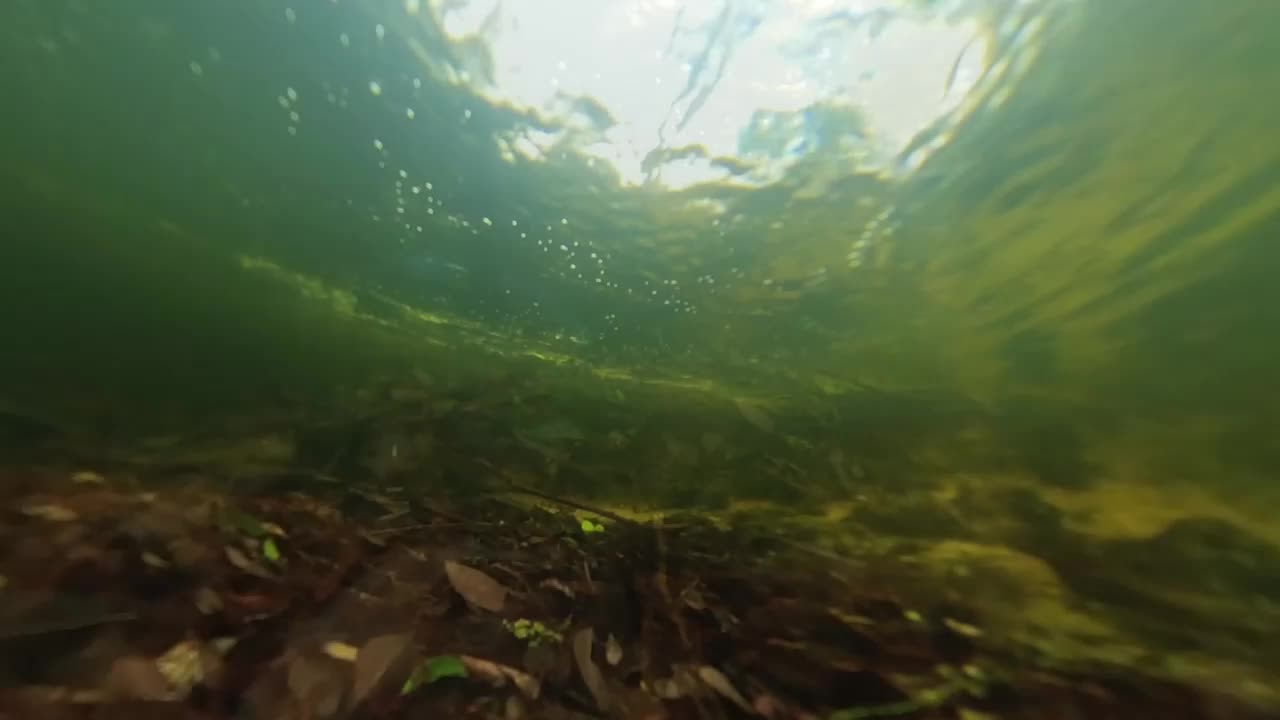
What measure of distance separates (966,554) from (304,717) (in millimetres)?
3887

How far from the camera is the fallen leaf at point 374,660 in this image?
156cm

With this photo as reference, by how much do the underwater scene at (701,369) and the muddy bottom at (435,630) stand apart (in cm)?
2

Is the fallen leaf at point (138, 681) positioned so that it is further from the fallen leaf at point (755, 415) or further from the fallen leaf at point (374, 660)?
the fallen leaf at point (755, 415)

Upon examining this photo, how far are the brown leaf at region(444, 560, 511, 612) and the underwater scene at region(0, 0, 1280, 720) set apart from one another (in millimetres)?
23

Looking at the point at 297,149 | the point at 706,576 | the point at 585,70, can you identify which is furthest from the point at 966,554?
the point at 297,149

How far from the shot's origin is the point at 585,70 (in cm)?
324

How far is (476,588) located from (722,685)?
105 centimetres

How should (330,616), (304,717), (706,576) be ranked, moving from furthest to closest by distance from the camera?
(706,576)
(330,616)
(304,717)

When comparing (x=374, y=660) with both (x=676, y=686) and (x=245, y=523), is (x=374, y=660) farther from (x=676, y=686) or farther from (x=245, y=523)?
(x=245, y=523)

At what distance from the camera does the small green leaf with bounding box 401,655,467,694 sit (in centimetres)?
164

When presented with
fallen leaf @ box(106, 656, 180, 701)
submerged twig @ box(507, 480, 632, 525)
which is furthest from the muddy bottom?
submerged twig @ box(507, 480, 632, 525)

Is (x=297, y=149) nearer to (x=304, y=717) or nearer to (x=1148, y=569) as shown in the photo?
(x=304, y=717)

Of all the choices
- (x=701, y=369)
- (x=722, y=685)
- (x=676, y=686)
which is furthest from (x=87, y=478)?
(x=701, y=369)

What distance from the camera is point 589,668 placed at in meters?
1.93
